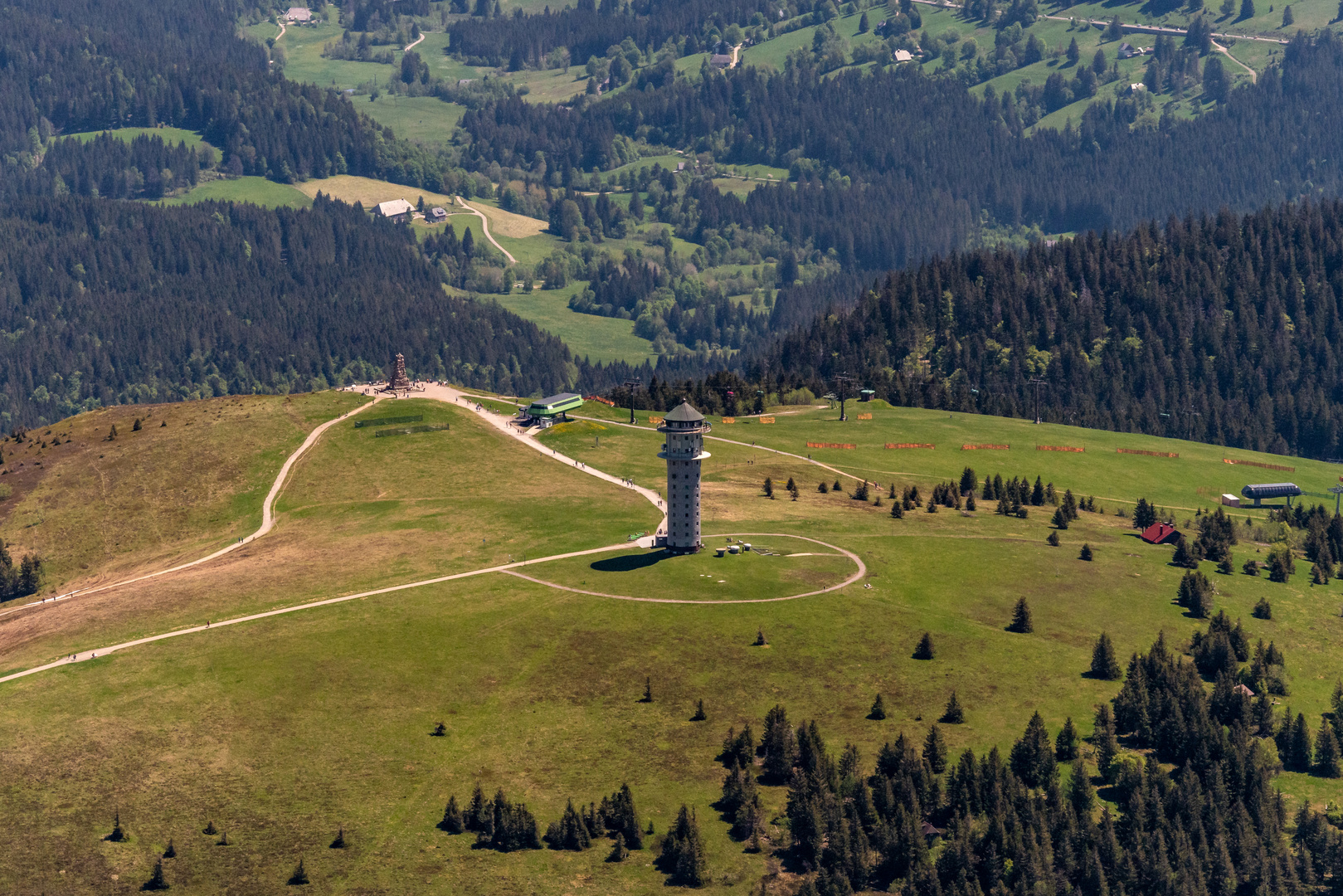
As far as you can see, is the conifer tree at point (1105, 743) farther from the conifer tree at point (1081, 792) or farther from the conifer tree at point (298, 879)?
the conifer tree at point (298, 879)

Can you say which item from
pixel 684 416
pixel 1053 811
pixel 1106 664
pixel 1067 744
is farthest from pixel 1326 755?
pixel 684 416

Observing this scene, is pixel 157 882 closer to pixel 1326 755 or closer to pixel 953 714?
pixel 953 714

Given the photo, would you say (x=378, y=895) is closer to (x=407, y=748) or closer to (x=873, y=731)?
(x=407, y=748)

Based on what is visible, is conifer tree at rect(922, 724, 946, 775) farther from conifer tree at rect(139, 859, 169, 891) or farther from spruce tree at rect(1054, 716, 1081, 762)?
conifer tree at rect(139, 859, 169, 891)

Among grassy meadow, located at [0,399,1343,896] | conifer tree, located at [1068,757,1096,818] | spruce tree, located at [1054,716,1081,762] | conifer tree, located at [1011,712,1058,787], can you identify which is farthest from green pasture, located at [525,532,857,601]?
conifer tree, located at [1068,757,1096,818]

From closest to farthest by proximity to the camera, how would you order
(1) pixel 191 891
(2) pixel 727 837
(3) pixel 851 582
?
1. (1) pixel 191 891
2. (2) pixel 727 837
3. (3) pixel 851 582

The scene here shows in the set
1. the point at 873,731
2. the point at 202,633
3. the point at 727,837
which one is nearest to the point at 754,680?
the point at 873,731
